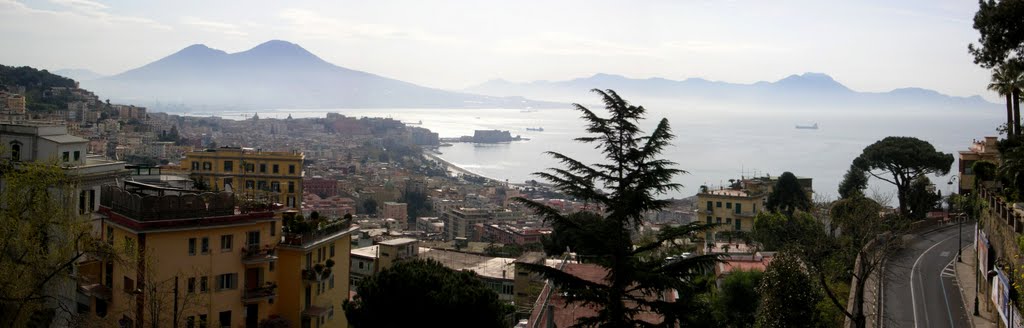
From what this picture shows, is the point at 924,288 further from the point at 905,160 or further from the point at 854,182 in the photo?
the point at 854,182

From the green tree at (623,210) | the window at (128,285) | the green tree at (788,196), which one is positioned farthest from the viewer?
the green tree at (788,196)

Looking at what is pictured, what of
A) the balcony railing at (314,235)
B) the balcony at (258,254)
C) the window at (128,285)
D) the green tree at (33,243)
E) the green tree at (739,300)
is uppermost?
the green tree at (33,243)

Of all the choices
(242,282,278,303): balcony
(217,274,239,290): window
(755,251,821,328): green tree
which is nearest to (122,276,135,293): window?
(217,274,239,290): window

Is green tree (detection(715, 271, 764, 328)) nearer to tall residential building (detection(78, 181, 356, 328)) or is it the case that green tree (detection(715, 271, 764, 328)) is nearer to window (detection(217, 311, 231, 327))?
tall residential building (detection(78, 181, 356, 328))

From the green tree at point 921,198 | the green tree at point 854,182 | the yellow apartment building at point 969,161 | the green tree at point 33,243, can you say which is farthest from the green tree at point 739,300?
the green tree at point 854,182

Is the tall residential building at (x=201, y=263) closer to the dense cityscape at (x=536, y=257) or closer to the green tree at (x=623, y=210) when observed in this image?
the dense cityscape at (x=536, y=257)

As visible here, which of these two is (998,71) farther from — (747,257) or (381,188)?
Answer: (381,188)

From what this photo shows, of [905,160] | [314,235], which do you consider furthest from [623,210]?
[905,160]

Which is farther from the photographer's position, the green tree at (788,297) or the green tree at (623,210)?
the green tree at (788,297)
